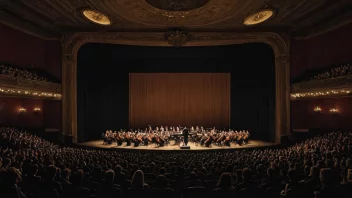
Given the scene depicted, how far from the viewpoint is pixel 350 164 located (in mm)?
6027

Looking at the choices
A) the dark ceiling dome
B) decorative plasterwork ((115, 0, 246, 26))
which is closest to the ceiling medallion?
decorative plasterwork ((115, 0, 246, 26))

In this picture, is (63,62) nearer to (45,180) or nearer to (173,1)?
(173,1)

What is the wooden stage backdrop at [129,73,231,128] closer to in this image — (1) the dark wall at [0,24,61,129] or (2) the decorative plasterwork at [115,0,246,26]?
(1) the dark wall at [0,24,61,129]

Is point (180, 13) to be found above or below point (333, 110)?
above

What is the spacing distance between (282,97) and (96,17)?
13738mm

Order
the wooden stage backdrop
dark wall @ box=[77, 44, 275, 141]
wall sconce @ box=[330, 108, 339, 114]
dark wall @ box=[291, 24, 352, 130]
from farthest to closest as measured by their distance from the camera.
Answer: the wooden stage backdrop < dark wall @ box=[77, 44, 275, 141] < wall sconce @ box=[330, 108, 339, 114] < dark wall @ box=[291, 24, 352, 130]

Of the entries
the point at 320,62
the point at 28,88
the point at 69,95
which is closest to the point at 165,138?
the point at 69,95

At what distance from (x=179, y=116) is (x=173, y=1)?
37.4 ft

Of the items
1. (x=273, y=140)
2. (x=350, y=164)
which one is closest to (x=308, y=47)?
(x=273, y=140)

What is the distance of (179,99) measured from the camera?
23000 mm

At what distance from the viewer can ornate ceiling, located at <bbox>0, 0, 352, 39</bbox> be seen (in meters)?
14.0

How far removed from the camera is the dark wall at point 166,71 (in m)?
19.1

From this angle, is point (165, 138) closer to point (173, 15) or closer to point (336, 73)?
point (173, 15)

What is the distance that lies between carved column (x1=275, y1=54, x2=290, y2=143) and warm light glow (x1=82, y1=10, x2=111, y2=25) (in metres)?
12.2
